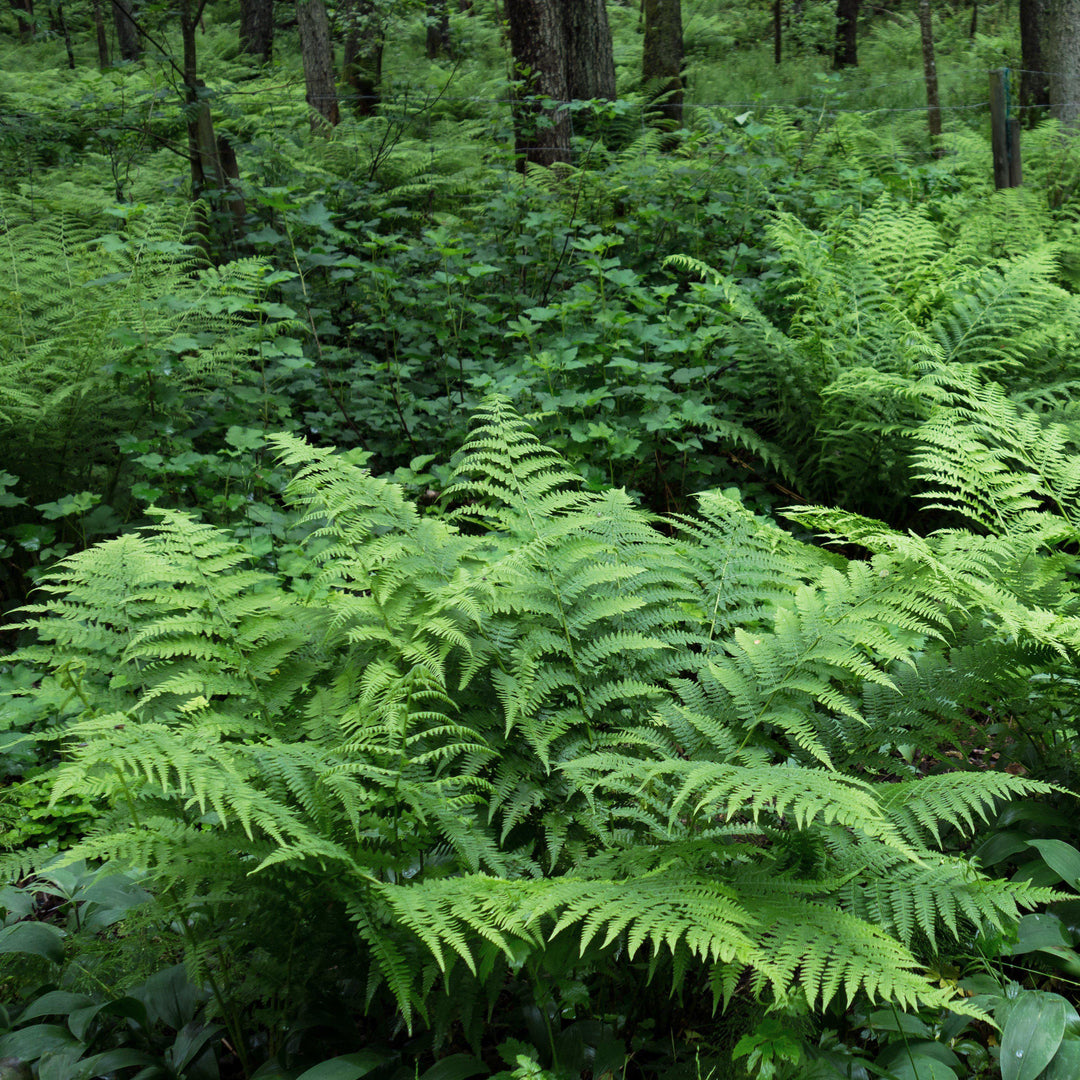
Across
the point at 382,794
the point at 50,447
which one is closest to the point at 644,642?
the point at 382,794

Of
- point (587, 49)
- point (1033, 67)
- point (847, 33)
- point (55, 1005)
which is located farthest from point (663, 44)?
point (55, 1005)

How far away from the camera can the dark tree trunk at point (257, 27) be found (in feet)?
44.5

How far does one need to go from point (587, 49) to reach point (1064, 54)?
14.0 ft

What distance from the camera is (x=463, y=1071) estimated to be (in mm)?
1517

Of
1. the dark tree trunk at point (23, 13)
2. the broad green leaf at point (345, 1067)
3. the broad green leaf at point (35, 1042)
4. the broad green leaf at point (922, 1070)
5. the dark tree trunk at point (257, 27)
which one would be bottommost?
the broad green leaf at point (922, 1070)

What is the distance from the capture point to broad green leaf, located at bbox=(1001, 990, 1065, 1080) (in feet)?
4.77

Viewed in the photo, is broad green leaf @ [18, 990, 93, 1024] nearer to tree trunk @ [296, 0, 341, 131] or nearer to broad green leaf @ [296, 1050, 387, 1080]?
broad green leaf @ [296, 1050, 387, 1080]

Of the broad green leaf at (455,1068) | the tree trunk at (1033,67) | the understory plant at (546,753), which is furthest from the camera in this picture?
the tree trunk at (1033,67)

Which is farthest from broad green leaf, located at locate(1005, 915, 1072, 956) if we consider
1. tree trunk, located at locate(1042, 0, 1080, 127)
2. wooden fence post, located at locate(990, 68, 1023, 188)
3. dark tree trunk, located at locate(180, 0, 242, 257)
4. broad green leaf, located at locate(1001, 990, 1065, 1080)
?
tree trunk, located at locate(1042, 0, 1080, 127)

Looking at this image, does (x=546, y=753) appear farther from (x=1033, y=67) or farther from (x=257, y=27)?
(x=257, y=27)

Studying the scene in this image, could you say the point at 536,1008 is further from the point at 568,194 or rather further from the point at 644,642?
the point at 568,194

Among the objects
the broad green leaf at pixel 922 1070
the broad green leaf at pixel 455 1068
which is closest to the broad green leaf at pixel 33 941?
the broad green leaf at pixel 455 1068

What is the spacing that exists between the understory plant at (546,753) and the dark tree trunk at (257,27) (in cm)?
1422

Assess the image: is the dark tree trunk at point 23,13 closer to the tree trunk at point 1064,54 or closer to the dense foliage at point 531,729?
the tree trunk at point 1064,54
